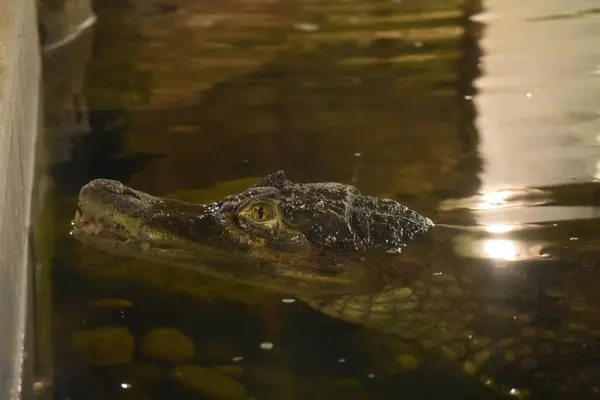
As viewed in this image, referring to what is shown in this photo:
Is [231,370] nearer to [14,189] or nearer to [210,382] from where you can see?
[210,382]

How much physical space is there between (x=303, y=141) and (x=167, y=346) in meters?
1.93

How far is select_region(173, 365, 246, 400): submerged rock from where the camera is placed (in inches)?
96.4

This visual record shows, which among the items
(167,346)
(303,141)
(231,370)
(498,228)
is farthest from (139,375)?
(303,141)

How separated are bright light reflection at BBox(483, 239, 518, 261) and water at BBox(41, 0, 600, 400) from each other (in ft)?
0.05

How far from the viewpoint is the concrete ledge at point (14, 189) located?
2326mm

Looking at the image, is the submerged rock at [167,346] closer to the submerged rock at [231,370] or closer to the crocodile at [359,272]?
the submerged rock at [231,370]

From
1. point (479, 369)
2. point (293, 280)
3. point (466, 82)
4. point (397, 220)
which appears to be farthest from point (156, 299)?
point (466, 82)

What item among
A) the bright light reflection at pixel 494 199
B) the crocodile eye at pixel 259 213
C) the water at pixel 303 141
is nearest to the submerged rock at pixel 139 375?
the water at pixel 303 141

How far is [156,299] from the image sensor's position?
291cm

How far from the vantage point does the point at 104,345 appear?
2.64m

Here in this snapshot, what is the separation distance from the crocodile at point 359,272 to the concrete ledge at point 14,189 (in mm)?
304

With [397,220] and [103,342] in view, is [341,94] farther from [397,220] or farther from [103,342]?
[103,342]

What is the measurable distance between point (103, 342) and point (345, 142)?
2094 millimetres

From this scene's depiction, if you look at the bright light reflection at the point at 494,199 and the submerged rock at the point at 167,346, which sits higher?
the bright light reflection at the point at 494,199
